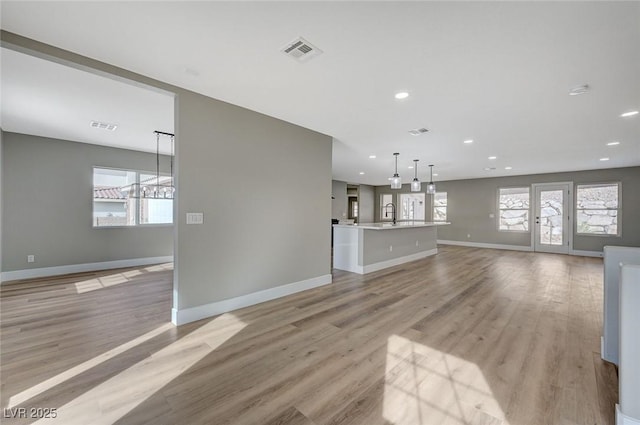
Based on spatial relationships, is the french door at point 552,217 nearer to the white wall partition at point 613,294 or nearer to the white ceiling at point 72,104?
the white wall partition at point 613,294

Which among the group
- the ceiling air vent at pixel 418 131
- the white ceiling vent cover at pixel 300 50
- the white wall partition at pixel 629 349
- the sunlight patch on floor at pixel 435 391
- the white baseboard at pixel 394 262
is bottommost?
the sunlight patch on floor at pixel 435 391

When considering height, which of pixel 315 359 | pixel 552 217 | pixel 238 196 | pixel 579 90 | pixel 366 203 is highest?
pixel 579 90

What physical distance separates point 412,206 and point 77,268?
11219 mm

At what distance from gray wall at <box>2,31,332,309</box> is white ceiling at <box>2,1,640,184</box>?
7.8 inches

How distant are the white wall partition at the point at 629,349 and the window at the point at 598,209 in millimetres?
8943

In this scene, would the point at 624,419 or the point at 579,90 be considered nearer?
the point at 624,419

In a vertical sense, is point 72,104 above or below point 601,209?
above

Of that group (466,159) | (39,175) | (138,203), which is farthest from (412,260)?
(39,175)

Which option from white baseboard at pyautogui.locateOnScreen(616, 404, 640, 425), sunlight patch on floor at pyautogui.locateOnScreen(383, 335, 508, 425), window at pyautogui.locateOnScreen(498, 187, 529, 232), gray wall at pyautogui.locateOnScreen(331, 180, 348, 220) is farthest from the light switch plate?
window at pyautogui.locateOnScreen(498, 187, 529, 232)

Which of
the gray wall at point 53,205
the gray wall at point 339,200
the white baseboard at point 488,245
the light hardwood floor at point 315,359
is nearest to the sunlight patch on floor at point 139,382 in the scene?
the light hardwood floor at point 315,359

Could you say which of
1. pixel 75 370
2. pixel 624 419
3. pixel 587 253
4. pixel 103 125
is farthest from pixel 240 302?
pixel 587 253

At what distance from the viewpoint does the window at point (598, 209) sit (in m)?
7.61

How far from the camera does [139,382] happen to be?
199cm

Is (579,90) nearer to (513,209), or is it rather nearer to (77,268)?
(513,209)
